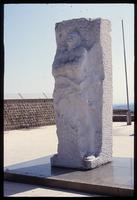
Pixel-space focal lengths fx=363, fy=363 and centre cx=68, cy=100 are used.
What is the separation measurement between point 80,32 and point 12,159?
3301 mm

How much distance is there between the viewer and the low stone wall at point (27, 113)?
15.4m

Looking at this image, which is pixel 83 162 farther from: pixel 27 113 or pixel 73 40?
pixel 27 113

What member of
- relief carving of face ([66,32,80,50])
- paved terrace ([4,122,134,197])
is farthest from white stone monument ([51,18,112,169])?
paved terrace ([4,122,134,197])

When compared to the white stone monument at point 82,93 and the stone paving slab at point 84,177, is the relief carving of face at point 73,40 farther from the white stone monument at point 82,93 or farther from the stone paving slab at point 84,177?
the stone paving slab at point 84,177

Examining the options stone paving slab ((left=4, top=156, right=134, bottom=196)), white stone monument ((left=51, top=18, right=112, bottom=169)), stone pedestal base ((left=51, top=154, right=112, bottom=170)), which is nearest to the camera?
stone paving slab ((left=4, top=156, right=134, bottom=196))

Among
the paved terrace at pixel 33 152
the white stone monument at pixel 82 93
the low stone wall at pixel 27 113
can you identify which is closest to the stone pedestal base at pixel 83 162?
the white stone monument at pixel 82 93

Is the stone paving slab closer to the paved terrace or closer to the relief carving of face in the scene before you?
the paved terrace

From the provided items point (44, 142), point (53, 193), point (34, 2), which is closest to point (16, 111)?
point (44, 142)

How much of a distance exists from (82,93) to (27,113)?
414 inches

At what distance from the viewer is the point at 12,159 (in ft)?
26.1

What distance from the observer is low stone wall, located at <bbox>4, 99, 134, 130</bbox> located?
15.4 m

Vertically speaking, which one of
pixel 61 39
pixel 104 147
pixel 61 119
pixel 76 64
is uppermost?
pixel 61 39

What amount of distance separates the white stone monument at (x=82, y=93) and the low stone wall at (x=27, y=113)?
921 cm

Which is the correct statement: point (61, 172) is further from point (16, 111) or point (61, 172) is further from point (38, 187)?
point (16, 111)
